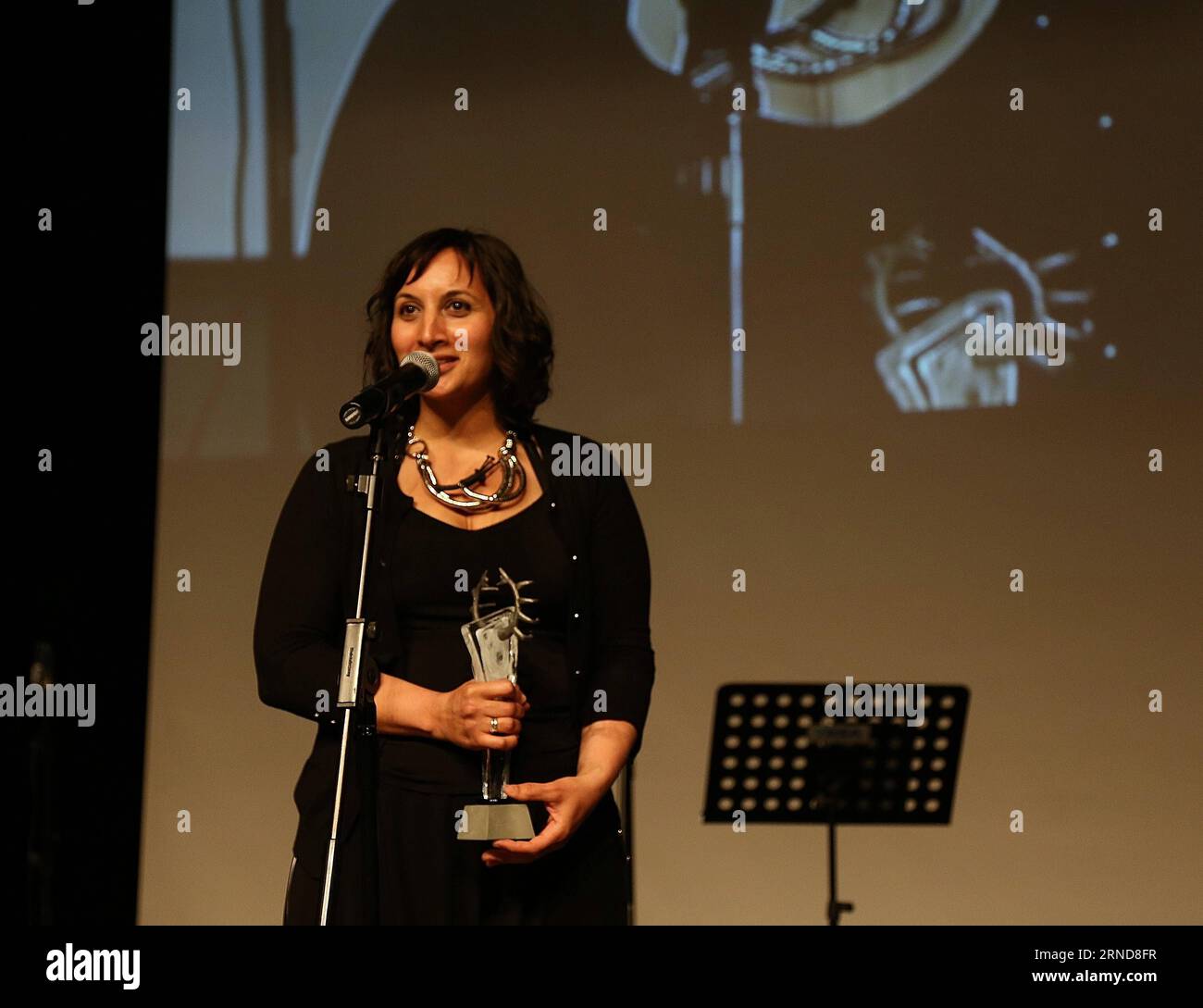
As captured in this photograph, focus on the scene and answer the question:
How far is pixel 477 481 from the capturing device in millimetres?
2172

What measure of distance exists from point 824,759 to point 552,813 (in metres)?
1.27

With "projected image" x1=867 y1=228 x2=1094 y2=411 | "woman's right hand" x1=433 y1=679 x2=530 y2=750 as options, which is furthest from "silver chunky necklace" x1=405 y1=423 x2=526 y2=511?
"projected image" x1=867 y1=228 x2=1094 y2=411

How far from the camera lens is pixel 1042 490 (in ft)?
13.2

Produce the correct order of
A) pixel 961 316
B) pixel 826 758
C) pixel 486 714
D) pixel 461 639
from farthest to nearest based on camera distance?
pixel 961 316
pixel 826 758
pixel 461 639
pixel 486 714

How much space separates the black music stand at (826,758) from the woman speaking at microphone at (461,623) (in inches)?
38.8

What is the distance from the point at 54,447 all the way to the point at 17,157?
27.1 inches

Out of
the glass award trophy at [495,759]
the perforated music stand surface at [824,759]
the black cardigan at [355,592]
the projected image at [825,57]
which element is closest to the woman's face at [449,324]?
the black cardigan at [355,592]

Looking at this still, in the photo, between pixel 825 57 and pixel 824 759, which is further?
pixel 825 57

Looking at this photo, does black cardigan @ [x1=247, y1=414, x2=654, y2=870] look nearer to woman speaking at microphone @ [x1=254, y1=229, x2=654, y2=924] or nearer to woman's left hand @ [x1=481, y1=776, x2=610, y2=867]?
woman speaking at microphone @ [x1=254, y1=229, x2=654, y2=924]

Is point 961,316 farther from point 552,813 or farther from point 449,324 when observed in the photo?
point 552,813

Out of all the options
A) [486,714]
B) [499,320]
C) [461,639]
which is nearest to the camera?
[486,714]

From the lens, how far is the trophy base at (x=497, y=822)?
1.96 meters

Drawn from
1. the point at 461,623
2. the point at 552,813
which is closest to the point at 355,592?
the point at 461,623
